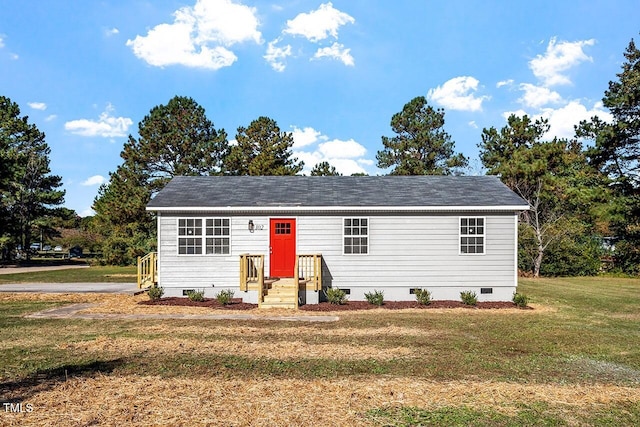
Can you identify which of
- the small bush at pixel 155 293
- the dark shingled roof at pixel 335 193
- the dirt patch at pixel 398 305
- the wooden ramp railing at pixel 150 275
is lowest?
the dirt patch at pixel 398 305

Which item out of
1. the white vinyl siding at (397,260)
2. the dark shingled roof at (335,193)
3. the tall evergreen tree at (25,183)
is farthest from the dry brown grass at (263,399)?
the tall evergreen tree at (25,183)

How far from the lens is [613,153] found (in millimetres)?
26516

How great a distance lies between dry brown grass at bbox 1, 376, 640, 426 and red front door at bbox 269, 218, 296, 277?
8.71 m

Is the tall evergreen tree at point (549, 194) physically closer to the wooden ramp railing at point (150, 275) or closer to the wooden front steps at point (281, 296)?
the wooden front steps at point (281, 296)

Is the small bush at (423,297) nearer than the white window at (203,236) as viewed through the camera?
Yes

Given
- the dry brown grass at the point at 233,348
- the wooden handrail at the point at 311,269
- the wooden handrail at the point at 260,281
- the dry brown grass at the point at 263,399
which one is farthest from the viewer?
the wooden handrail at the point at 311,269

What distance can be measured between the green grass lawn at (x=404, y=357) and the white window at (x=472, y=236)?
2632 millimetres

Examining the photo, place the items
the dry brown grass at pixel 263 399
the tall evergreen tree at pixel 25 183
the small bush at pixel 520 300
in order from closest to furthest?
1. the dry brown grass at pixel 263 399
2. the small bush at pixel 520 300
3. the tall evergreen tree at pixel 25 183

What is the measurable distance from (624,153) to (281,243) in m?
22.4

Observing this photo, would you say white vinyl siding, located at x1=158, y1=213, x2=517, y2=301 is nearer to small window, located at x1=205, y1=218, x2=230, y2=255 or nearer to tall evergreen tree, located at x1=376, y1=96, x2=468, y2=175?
small window, located at x1=205, y1=218, x2=230, y2=255

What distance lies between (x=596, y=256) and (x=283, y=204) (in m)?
21.0

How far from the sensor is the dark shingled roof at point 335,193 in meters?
15.0

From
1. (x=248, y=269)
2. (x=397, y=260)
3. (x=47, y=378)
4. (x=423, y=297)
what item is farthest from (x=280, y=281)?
(x=47, y=378)

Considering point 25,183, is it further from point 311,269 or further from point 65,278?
point 311,269
